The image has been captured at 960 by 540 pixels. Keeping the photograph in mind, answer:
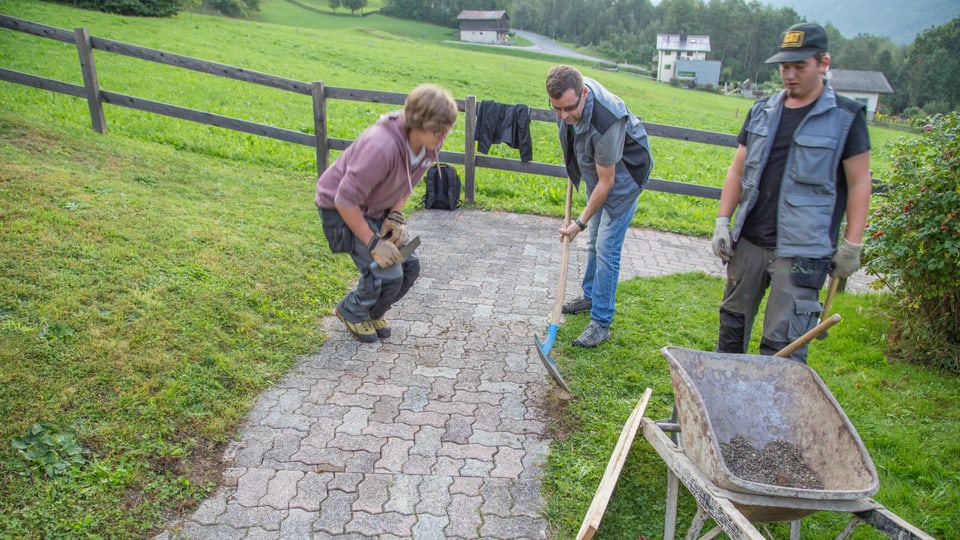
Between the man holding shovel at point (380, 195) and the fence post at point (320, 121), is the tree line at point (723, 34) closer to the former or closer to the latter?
the fence post at point (320, 121)

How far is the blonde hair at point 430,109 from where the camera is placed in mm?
3389

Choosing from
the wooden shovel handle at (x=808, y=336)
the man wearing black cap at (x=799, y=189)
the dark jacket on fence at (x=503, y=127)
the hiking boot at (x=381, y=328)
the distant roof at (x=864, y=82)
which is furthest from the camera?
the distant roof at (x=864, y=82)

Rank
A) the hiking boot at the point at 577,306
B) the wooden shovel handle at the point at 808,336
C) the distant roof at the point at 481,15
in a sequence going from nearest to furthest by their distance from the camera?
the wooden shovel handle at the point at 808,336 < the hiking boot at the point at 577,306 < the distant roof at the point at 481,15

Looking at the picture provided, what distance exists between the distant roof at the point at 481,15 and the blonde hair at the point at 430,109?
266 feet

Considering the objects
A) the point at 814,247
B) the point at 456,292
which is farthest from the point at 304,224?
the point at 814,247

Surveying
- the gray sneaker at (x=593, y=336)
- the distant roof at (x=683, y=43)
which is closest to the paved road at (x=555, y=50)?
the distant roof at (x=683, y=43)

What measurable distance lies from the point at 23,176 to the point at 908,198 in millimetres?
7386

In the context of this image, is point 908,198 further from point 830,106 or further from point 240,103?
point 240,103

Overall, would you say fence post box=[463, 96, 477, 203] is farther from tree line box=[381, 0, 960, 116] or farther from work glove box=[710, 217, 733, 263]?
tree line box=[381, 0, 960, 116]

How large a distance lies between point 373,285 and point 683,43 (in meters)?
88.9

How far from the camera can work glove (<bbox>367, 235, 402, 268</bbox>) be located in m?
3.79

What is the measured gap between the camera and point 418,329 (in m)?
4.70

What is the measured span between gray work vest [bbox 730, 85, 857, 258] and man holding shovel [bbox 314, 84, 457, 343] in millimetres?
1717

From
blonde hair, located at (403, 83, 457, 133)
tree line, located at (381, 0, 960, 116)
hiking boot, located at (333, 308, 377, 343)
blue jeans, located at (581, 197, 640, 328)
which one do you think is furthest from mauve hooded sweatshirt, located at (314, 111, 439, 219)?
tree line, located at (381, 0, 960, 116)
